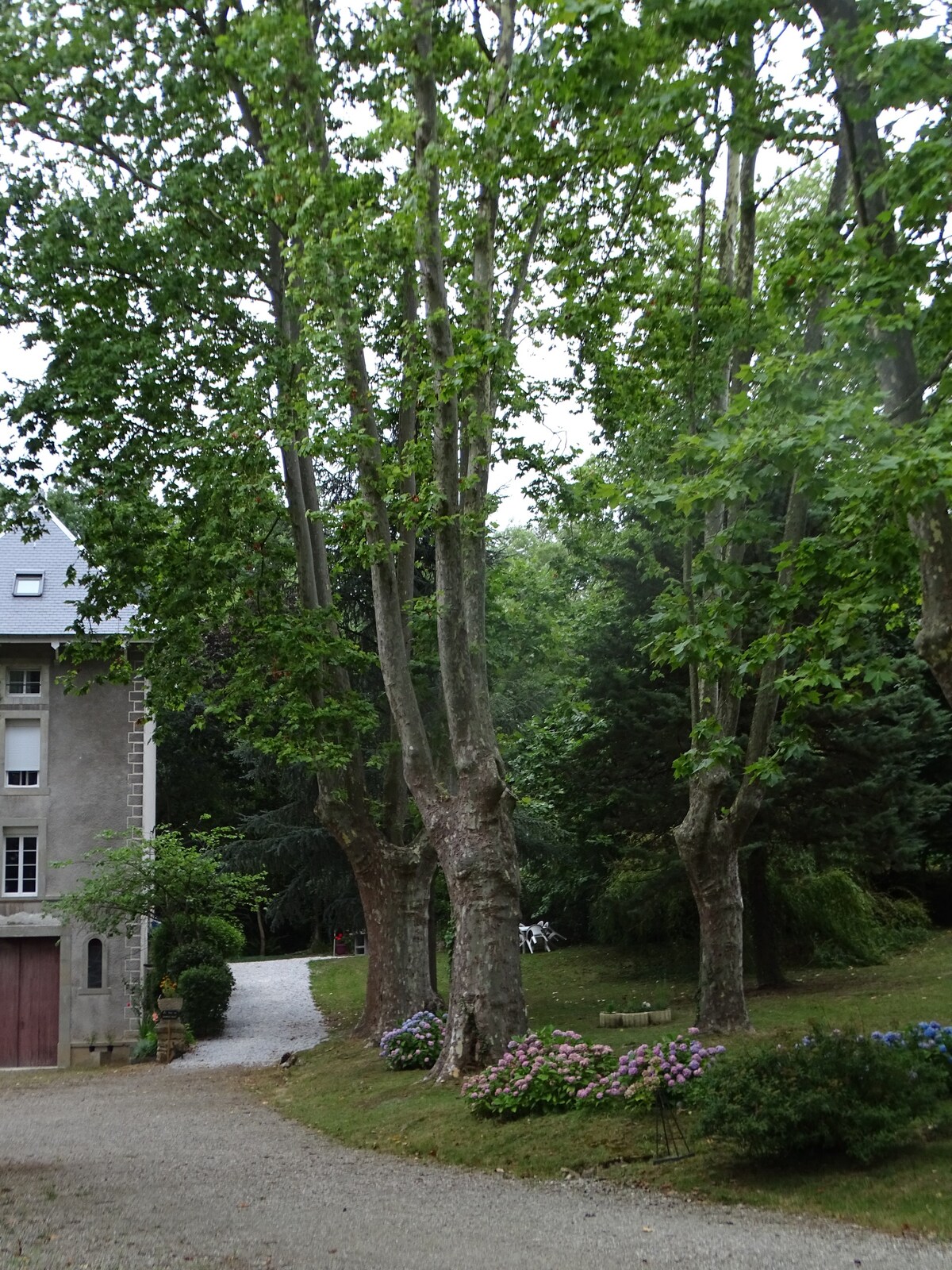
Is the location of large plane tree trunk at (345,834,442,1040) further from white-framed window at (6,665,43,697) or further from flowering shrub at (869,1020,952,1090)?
white-framed window at (6,665,43,697)

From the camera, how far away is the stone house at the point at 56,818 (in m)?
24.7

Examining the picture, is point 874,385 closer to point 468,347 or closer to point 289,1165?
point 468,347

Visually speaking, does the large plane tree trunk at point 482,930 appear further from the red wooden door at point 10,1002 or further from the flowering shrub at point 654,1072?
the red wooden door at point 10,1002

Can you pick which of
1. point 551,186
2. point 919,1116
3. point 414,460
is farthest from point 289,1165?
point 551,186

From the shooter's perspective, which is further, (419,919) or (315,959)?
(315,959)

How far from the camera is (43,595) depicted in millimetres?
26328

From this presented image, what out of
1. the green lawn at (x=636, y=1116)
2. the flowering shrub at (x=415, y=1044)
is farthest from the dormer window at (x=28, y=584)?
the flowering shrub at (x=415, y=1044)

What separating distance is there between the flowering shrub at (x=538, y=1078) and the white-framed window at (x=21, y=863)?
16.0 metres

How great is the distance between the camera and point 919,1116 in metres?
8.77

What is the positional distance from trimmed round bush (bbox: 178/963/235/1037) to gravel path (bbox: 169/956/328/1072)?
0.39 meters

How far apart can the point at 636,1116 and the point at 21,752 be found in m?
18.7

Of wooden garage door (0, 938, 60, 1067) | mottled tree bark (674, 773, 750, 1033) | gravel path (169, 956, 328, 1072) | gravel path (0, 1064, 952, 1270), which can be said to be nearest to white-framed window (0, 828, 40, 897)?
wooden garage door (0, 938, 60, 1067)

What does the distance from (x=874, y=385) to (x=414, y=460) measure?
18.4 feet

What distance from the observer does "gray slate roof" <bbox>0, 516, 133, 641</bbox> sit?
25203mm
